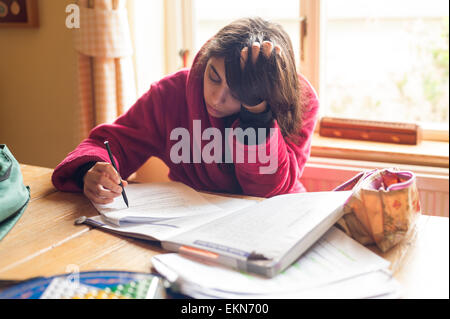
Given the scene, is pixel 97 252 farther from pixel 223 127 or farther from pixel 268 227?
pixel 223 127

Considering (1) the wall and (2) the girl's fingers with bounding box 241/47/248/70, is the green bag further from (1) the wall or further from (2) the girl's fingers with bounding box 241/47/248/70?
(1) the wall

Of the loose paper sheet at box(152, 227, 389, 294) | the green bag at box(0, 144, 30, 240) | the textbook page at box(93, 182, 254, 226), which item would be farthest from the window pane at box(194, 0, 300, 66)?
the loose paper sheet at box(152, 227, 389, 294)

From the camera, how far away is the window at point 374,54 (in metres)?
1.96

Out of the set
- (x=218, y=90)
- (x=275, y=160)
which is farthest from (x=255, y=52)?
(x=275, y=160)

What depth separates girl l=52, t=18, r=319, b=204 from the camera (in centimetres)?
102

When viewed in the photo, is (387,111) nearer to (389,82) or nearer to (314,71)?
(389,82)

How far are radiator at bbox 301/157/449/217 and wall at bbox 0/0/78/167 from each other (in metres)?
1.09

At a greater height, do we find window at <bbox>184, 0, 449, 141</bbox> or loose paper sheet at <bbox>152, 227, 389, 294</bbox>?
window at <bbox>184, 0, 449, 141</bbox>

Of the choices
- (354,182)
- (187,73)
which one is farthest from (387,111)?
(354,182)

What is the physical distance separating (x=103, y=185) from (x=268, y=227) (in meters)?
0.39

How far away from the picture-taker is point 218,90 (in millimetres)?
1084

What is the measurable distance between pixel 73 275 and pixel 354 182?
550 millimetres

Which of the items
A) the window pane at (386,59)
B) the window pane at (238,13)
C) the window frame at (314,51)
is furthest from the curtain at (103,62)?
the window pane at (386,59)

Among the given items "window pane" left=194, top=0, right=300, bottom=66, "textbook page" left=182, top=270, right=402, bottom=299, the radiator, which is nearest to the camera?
"textbook page" left=182, top=270, right=402, bottom=299
